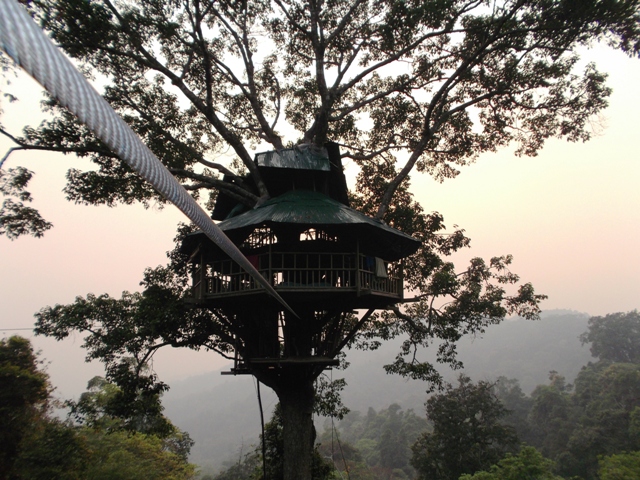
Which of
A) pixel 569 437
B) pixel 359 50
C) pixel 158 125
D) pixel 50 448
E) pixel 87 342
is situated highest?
pixel 359 50

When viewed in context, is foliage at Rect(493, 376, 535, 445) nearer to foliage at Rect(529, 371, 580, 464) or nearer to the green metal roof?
foliage at Rect(529, 371, 580, 464)

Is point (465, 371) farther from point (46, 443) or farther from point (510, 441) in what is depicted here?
point (46, 443)

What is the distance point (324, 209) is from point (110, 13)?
7.36m

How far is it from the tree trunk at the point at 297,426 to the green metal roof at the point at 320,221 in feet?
13.0

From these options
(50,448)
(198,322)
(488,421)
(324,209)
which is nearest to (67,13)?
(324,209)

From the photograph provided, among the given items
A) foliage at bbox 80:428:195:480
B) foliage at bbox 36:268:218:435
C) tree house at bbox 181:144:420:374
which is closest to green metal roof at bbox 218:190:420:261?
tree house at bbox 181:144:420:374

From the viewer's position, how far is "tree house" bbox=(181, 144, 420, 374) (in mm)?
8594

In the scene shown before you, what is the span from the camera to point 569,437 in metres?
37.4

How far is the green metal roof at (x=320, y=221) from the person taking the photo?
8.70 m

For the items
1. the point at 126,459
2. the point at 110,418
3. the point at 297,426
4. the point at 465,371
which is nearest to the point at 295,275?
the point at 297,426

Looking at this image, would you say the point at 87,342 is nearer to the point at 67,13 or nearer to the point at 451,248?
the point at 67,13

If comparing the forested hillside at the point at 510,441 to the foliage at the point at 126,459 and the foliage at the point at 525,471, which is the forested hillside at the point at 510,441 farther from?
the foliage at the point at 126,459

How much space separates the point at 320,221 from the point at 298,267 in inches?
53.6

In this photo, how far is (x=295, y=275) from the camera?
26.8ft
